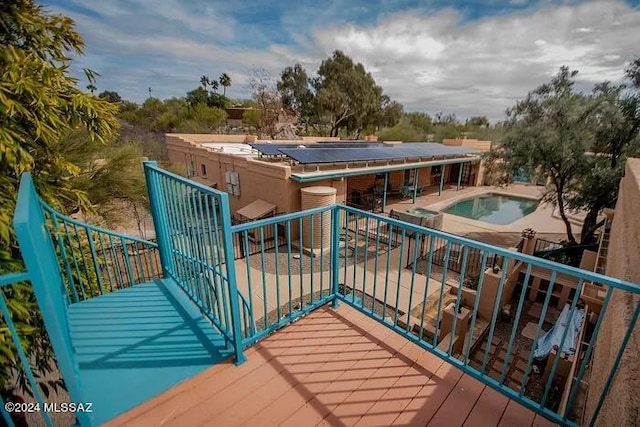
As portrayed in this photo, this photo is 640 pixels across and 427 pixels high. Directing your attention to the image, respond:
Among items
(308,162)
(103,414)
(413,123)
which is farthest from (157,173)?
(413,123)

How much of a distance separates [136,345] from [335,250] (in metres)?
1.88

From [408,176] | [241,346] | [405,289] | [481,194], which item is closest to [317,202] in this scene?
[405,289]

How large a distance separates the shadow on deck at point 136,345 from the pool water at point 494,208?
580 inches

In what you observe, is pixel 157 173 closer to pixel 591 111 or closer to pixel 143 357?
pixel 143 357

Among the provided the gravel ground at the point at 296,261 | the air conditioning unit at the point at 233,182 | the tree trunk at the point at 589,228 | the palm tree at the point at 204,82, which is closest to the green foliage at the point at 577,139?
the tree trunk at the point at 589,228

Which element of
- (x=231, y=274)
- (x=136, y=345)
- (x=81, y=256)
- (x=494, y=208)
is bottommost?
(x=494, y=208)

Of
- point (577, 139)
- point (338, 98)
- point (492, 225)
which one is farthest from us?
point (338, 98)

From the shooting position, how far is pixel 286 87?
86.6ft

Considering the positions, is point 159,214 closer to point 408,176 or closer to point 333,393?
point 333,393

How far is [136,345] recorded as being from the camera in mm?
2314

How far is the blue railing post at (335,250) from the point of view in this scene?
2.79m

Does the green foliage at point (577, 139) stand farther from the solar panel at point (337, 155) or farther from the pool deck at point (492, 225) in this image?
the solar panel at point (337, 155)

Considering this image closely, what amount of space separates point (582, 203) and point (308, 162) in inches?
361

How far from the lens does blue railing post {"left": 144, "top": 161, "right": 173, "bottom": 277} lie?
2.91m
